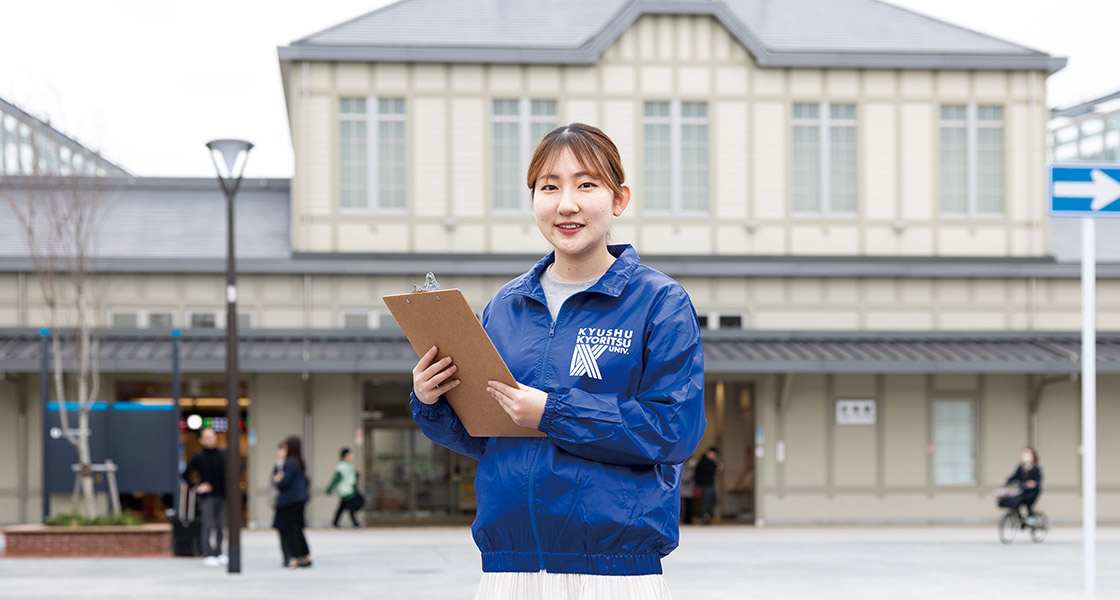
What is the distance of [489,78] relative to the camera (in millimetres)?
25859

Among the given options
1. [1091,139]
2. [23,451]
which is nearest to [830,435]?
[23,451]

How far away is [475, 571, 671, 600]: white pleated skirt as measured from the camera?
3.03 meters

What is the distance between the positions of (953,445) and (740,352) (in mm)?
5101

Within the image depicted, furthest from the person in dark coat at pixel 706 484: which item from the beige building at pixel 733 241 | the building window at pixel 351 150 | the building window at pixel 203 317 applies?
the building window at pixel 203 317

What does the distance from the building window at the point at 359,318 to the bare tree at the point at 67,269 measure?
4.43 metres

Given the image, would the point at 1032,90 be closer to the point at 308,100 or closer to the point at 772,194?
the point at 772,194

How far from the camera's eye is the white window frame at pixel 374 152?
25.7 m

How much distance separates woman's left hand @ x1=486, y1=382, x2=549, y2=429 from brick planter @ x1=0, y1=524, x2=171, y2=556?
655 inches

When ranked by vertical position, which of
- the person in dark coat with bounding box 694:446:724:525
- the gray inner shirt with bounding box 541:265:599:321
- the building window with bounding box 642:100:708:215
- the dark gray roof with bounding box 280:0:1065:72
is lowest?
the person in dark coat with bounding box 694:446:724:525

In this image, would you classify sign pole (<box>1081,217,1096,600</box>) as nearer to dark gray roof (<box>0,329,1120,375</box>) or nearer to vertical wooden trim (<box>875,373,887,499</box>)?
dark gray roof (<box>0,329,1120,375</box>)

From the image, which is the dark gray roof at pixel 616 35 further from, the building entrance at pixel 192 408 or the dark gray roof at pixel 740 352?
the building entrance at pixel 192 408

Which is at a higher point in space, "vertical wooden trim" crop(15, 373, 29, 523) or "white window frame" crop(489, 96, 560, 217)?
"white window frame" crop(489, 96, 560, 217)

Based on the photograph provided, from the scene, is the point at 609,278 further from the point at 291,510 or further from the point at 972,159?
the point at 972,159

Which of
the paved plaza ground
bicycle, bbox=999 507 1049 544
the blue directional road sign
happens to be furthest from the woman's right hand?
bicycle, bbox=999 507 1049 544
